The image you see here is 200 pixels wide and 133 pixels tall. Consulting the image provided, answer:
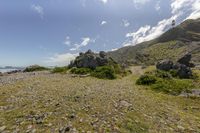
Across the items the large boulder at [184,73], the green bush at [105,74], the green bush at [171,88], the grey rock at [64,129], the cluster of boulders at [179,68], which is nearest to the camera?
the grey rock at [64,129]

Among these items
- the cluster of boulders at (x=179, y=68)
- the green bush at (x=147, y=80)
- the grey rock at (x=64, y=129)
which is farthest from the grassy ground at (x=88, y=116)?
the cluster of boulders at (x=179, y=68)

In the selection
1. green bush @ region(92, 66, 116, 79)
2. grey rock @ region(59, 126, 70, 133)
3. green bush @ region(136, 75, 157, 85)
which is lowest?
grey rock @ region(59, 126, 70, 133)

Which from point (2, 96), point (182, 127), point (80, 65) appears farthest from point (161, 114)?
point (80, 65)

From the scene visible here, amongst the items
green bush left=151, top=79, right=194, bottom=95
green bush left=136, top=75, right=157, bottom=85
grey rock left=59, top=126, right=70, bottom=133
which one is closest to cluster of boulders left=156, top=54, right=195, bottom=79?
green bush left=136, top=75, right=157, bottom=85

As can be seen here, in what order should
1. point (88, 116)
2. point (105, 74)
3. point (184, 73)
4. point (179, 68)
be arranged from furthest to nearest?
point (179, 68)
point (184, 73)
point (105, 74)
point (88, 116)

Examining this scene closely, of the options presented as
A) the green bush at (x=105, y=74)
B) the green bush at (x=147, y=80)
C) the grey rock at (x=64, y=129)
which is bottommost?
the grey rock at (x=64, y=129)

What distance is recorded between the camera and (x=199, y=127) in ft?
40.0

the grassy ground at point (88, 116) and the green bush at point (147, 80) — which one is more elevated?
the green bush at point (147, 80)

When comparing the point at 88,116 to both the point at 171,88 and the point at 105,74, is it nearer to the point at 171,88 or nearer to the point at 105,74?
the point at 171,88

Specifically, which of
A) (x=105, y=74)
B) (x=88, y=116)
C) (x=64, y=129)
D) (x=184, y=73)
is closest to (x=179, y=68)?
(x=184, y=73)

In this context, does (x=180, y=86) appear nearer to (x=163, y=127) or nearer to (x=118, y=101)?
(x=118, y=101)

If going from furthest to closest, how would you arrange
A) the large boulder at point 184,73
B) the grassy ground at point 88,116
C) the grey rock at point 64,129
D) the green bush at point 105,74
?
the large boulder at point 184,73, the green bush at point 105,74, the grassy ground at point 88,116, the grey rock at point 64,129

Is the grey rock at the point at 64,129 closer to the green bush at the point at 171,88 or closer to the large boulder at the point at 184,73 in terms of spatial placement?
the green bush at the point at 171,88

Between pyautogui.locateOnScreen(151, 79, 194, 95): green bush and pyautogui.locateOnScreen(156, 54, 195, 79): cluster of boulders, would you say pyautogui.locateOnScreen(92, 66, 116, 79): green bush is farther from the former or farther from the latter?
pyautogui.locateOnScreen(156, 54, 195, 79): cluster of boulders
